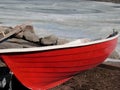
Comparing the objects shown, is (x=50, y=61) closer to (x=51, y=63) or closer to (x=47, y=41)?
(x=51, y=63)

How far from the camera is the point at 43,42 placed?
6.79 meters

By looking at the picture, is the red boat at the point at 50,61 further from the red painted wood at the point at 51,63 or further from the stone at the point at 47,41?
the stone at the point at 47,41

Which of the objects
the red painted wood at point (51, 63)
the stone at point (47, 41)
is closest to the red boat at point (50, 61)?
the red painted wood at point (51, 63)

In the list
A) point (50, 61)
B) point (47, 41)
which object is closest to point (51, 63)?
point (50, 61)

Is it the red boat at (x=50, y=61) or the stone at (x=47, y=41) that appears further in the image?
the stone at (x=47, y=41)

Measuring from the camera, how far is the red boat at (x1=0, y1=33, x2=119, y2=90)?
5250mm

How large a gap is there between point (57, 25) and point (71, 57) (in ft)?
26.5

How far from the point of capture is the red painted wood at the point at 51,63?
17.4ft

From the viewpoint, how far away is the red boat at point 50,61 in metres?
5.25

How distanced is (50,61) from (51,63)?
5 centimetres

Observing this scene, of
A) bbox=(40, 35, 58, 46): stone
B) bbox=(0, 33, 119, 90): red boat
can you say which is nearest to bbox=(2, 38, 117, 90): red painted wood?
bbox=(0, 33, 119, 90): red boat

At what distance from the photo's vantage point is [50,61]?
5398 millimetres

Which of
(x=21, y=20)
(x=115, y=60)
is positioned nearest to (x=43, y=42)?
(x=115, y=60)

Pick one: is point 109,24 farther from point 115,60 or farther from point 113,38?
point 113,38
